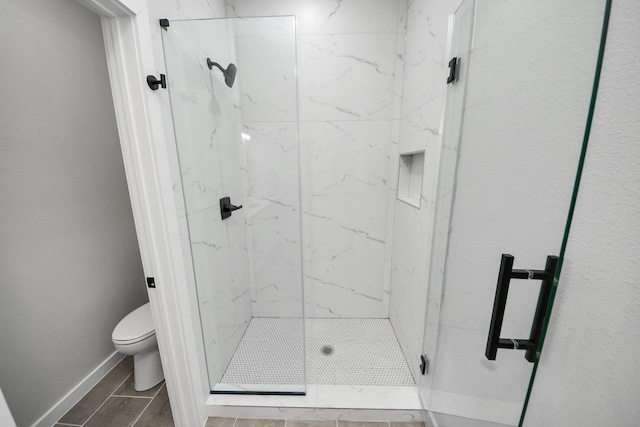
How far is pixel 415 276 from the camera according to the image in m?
1.48

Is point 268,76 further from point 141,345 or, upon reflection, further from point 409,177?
point 141,345

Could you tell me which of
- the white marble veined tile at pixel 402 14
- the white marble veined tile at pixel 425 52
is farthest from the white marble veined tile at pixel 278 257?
the white marble veined tile at pixel 402 14

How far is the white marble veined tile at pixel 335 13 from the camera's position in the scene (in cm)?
166

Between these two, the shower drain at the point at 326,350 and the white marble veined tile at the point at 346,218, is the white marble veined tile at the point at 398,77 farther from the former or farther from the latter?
the shower drain at the point at 326,350

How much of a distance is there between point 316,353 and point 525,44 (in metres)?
1.99

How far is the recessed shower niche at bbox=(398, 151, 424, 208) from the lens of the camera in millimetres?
1673

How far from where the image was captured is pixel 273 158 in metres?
1.52

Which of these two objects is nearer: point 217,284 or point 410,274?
point 217,284

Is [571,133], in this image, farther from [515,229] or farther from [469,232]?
[469,232]

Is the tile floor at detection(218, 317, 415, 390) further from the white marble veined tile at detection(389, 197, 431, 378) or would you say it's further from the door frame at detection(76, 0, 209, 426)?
the door frame at detection(76, 0, 209, 426)

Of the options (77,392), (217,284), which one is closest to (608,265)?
(217,284)

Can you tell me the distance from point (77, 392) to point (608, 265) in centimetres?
256

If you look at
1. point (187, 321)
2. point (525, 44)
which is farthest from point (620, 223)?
point (187, 321)

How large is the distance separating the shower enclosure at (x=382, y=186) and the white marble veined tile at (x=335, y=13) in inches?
0.6
